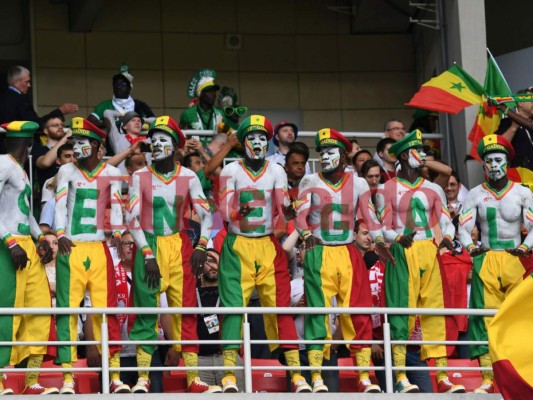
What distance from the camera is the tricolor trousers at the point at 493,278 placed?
13.8m

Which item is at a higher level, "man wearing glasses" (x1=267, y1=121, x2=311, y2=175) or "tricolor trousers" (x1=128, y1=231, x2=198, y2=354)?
"man wearing glasses" (x1=267, y1=121, x2=311, y2=175)

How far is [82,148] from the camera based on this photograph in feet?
45.1

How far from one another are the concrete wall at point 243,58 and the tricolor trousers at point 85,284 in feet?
23.6

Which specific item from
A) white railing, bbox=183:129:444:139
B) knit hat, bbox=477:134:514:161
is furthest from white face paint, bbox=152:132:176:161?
white railing, bbox=183:129:444:139

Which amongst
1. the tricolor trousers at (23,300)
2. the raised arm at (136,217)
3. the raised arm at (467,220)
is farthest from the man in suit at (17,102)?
the raised arm at (467,220)

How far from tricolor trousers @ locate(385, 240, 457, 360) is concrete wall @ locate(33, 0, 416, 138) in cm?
743

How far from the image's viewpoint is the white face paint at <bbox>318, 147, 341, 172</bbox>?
45.6 feet

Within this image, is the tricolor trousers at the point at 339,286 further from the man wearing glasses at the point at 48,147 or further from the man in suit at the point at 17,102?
the man in suit at the point at 17,102

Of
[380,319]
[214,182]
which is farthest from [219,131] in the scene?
[380,319]

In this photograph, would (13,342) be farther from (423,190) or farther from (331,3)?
(331,3)

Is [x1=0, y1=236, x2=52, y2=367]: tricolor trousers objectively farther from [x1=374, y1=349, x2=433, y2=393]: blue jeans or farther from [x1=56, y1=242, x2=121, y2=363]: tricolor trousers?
[x1=374, y1=349, x2=433, y2=393]: blue jeans

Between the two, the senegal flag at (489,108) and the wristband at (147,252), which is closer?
the wristband at (147,252)

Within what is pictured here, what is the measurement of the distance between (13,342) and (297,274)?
3132 mm

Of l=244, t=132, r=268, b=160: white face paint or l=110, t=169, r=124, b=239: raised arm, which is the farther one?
l=244, t=132, r=268, b=160: white face paint
